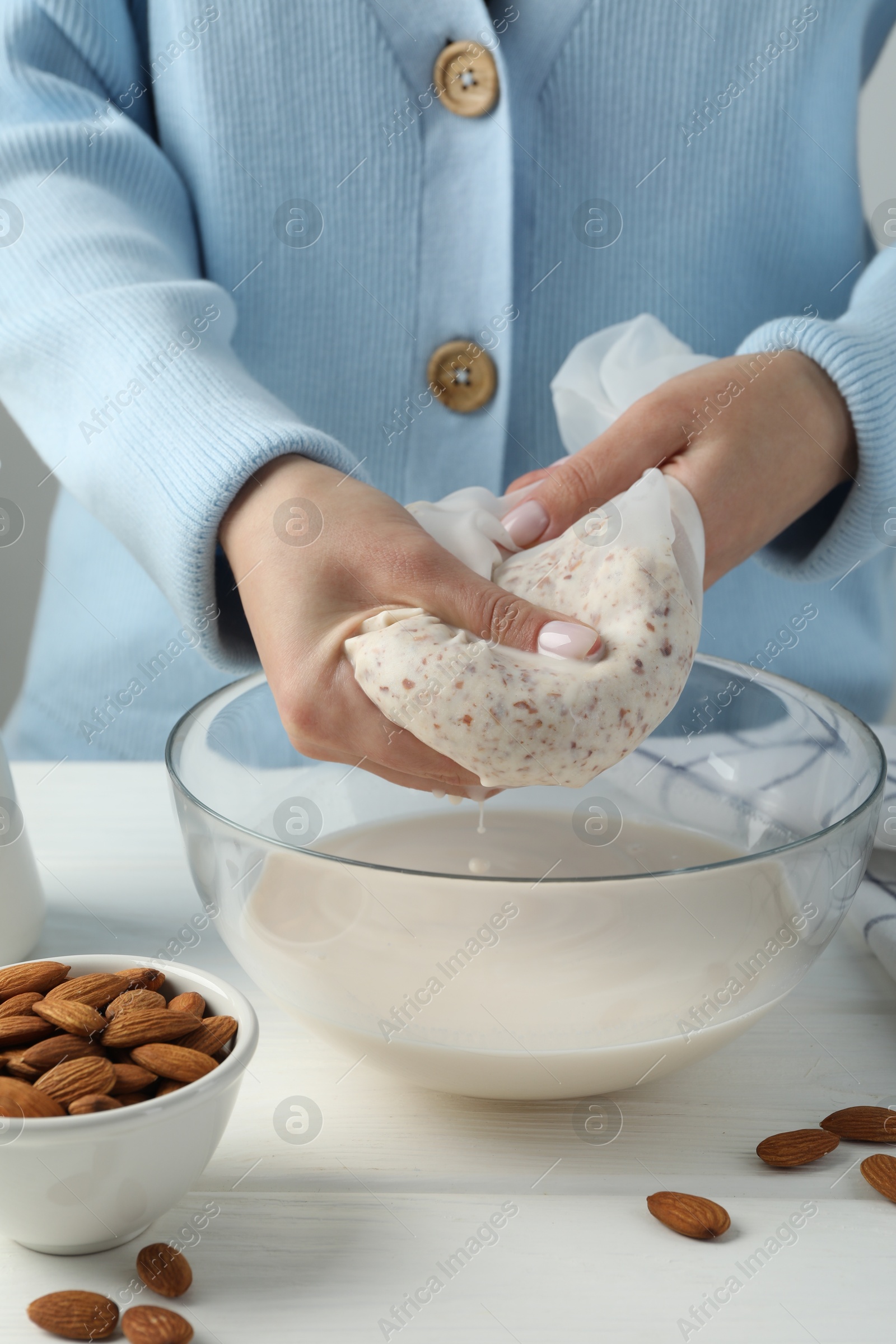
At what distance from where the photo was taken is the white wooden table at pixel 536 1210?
46cm

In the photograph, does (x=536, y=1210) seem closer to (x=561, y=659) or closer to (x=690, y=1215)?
(x=690, y=1215)

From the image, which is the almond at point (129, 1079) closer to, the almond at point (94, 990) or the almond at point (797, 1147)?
the almond at point (94, 990)

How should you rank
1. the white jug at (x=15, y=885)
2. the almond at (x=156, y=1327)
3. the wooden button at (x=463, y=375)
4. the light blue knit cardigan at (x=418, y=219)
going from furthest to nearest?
the wooden button at (x=463, y=375) < the light blue knit cardigan at (x=418, y=219) < the white jug at (x=15, y=885) < the almond at (x=156, y=1327)

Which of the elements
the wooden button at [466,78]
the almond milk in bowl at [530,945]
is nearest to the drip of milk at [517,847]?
the almond milk in bowl at [530,945]

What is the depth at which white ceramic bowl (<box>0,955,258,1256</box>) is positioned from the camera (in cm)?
44

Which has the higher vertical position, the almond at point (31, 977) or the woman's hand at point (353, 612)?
the woman's hand at point (353, 612)

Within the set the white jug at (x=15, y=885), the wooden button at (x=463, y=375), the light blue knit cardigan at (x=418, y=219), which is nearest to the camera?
the white jug at (x=15, y=885)

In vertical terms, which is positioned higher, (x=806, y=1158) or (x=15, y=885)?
(x=806, y=1158)

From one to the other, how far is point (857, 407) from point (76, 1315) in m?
0.76

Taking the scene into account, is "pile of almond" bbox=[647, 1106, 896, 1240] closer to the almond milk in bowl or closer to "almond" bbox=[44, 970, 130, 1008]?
the almond milk in bowl

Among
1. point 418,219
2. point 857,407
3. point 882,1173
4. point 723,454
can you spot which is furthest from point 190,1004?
point 418,219

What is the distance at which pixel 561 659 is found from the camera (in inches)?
22.6

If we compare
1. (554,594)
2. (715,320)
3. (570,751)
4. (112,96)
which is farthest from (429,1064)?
(112,96)

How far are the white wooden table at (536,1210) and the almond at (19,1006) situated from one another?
10cm
